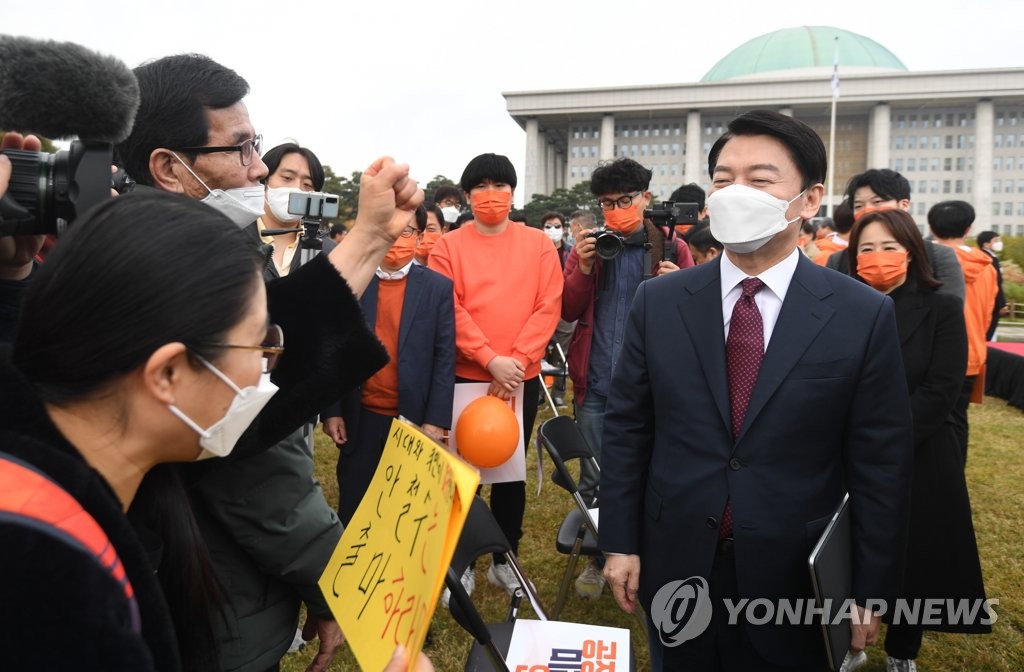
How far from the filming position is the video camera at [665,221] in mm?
3658

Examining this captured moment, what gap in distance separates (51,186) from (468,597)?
129 cm

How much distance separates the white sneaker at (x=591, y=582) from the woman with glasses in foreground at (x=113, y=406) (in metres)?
3.06

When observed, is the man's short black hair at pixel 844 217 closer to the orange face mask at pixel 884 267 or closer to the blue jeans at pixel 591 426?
the orange face mask at pixel 884 267

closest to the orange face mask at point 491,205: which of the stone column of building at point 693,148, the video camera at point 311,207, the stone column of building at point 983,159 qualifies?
the video camera at point 311,207

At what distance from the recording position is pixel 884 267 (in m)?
3.11

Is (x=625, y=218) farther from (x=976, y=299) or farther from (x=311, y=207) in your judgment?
(x=976, y=299)

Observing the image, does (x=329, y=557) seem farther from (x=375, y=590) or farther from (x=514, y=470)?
(x=514, y=470)

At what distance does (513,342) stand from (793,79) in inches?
2467

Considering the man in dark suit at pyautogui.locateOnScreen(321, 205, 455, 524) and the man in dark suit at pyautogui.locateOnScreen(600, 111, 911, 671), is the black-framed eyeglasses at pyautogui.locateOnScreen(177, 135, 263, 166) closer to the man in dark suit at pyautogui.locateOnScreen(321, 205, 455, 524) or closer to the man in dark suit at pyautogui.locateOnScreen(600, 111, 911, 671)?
the man in dark suit at pyautogui.locateOnScreen(600, 111, 911, 671)

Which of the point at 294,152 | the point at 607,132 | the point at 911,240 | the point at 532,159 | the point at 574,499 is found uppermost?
the point at 607,132

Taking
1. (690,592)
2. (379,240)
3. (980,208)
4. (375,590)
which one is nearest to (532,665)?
(690,592)

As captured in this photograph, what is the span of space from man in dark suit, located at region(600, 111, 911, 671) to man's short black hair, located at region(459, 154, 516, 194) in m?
2.04

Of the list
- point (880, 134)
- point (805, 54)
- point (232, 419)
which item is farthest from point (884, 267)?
point (805, 54)

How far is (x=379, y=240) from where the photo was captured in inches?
69.3
